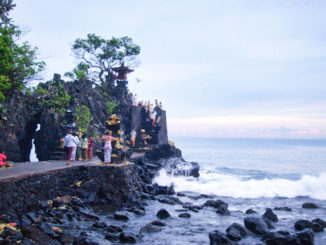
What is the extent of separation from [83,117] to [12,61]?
24.2ft

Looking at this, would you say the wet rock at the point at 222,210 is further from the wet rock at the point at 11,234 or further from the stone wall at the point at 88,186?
the wet rock at the point at 11,234

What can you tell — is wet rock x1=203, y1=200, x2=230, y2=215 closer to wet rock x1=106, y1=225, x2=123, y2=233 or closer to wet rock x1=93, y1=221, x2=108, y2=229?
wet rock x1=106, y1=225, x2=123, y2=233

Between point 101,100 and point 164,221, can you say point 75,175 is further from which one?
point 101,100

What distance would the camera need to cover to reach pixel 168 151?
3145 centimetres

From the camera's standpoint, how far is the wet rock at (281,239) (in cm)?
955

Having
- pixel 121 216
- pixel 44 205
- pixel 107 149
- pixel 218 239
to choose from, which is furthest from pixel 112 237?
pixel 107 149

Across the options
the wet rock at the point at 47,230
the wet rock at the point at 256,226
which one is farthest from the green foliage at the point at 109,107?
the wet rock at the point at 47,230

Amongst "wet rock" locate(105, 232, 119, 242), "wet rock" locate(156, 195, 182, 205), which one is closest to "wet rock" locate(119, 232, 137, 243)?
"wet rock" locate(105, 232, 119, 242)

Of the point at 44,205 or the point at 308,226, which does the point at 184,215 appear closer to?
the point at 308,226

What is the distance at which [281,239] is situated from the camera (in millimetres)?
9711

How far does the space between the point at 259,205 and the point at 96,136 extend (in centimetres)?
1499

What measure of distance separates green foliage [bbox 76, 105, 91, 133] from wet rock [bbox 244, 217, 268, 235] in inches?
646

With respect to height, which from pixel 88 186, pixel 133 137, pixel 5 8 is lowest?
pixel 88 186

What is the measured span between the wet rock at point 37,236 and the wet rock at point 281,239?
6889 millimetres
